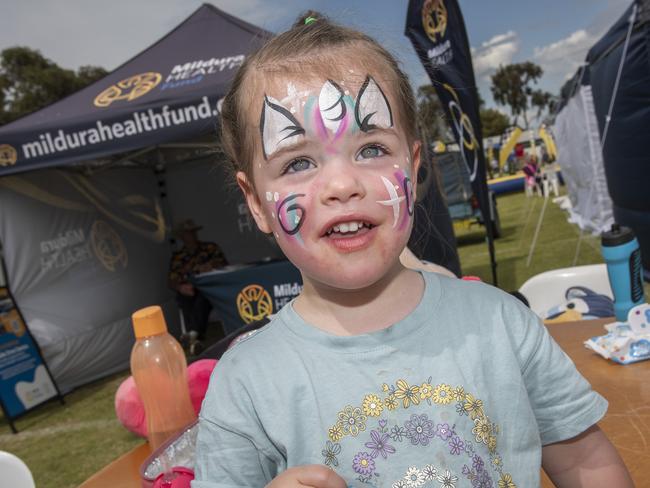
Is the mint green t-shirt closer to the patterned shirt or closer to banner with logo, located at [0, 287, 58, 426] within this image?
banner with logo, located at [0, 287, 58, 426]

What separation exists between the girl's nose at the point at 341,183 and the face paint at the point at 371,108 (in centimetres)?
8

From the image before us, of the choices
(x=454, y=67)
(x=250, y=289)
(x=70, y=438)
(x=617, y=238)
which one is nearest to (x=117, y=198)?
(x=250, y=289)

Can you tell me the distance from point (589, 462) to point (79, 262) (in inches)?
227

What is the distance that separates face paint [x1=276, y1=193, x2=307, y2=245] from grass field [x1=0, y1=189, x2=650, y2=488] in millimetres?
3392

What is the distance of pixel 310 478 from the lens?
2.31 feet

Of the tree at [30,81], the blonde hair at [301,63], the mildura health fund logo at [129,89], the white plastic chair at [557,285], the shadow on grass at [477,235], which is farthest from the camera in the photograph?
the tree at [30,81]

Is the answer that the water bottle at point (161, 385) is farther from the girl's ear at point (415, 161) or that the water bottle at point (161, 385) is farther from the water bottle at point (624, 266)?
the water bottle at point (624, 266)

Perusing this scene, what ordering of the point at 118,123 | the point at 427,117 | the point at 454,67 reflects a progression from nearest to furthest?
the point at 427,117 < the point at 454,67 < the point at 118,123

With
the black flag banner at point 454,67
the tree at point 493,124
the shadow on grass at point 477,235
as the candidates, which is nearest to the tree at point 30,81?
the shadow on grass at point 477,235

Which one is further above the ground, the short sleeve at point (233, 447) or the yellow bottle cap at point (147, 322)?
the yellow bottle cap at point (147, 322)

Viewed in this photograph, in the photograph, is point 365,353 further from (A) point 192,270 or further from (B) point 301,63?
(A) point 192,270

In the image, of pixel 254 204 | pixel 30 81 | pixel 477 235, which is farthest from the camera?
pixel 30 81

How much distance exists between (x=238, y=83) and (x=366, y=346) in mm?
553

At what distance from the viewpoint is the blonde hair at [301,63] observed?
92 cm
